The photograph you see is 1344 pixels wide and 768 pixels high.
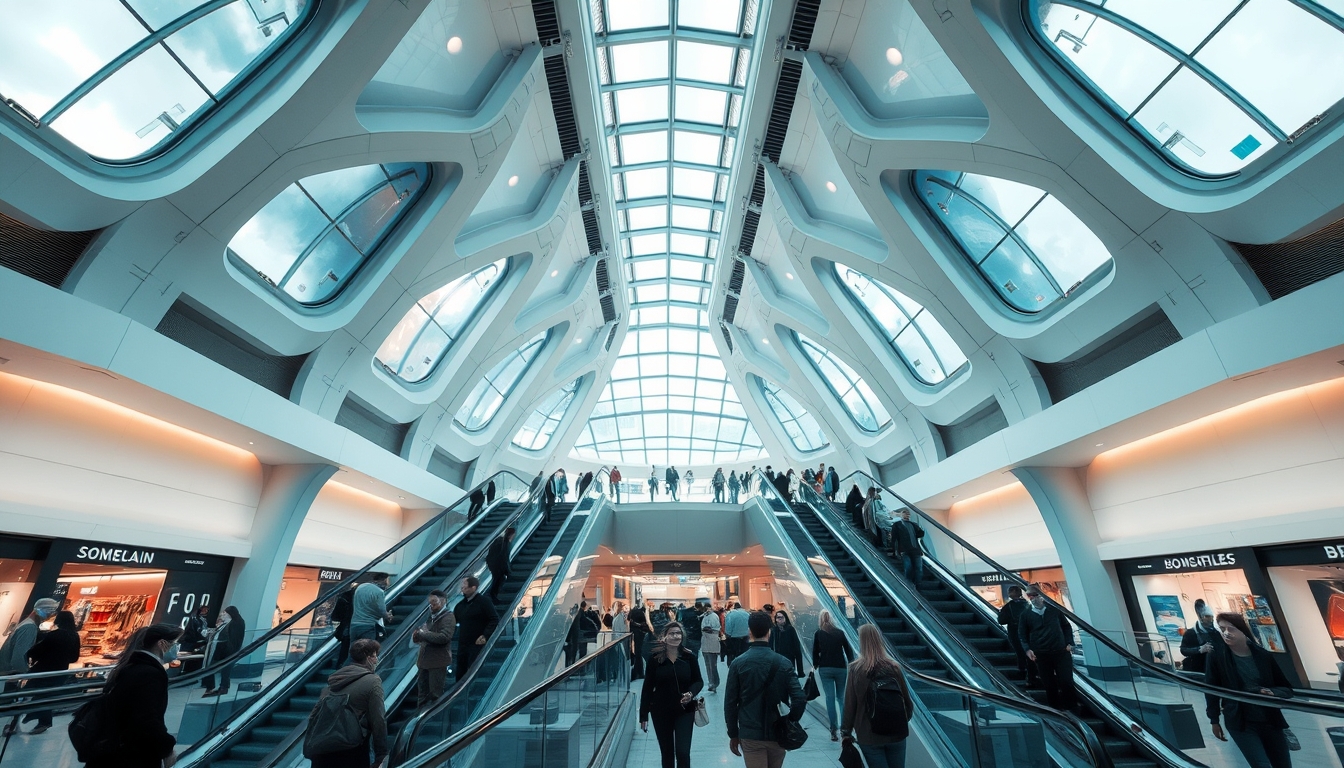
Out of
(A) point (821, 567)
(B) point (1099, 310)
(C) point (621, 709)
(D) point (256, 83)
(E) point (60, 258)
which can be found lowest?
(C) point (621, 709)

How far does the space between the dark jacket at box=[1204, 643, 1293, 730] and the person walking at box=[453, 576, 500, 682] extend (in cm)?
601

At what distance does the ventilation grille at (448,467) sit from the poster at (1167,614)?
1970 centimetres

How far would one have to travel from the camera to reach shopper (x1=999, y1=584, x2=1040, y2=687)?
252 inches

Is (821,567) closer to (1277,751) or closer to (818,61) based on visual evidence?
(1277,751)

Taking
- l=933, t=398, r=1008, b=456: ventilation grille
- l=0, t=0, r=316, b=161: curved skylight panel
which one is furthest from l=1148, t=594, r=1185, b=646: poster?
l=0, t=0, r=316, b=161: curved skylight panel

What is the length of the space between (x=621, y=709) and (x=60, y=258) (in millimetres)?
9132

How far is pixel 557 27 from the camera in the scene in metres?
13.3

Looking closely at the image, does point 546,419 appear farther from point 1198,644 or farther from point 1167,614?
point 1198,644

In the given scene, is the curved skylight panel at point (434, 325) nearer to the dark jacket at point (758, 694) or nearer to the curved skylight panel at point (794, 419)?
the dark jacket at point (758, 694)

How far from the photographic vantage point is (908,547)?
32.6 feet

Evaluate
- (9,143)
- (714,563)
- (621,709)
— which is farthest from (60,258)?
(714,563)

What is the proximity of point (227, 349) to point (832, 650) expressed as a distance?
452 inches

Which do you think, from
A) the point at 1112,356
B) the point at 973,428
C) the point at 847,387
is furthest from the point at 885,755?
the point at 847,387

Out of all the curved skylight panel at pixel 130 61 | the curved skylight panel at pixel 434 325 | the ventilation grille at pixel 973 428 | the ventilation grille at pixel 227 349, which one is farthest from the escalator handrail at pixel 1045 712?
the curved skylight panel at pixel 434 325
